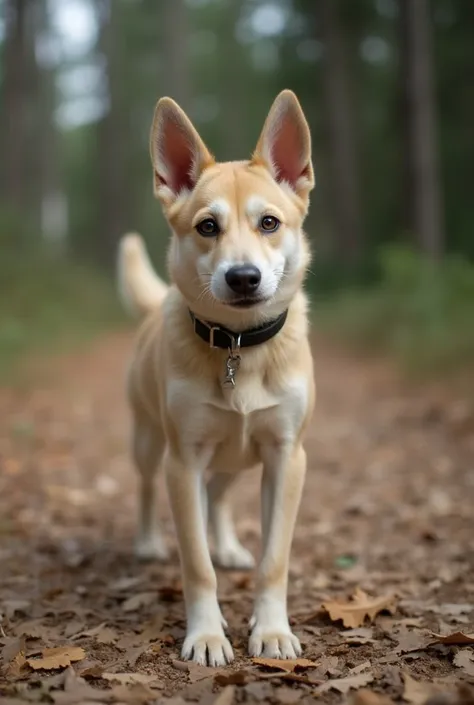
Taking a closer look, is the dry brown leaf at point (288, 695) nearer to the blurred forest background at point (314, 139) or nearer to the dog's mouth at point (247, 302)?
the dog's mouth at point (247, 302)

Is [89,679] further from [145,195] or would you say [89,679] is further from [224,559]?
[145,195]

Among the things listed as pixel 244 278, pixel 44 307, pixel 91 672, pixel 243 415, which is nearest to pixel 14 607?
pixel 91 672

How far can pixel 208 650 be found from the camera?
2.90m

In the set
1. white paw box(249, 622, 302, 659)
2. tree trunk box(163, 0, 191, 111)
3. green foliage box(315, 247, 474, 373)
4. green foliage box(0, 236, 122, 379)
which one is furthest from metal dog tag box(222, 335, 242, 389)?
tree trunk box(163, 0, 191, 111)

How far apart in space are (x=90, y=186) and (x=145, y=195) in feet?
9.75

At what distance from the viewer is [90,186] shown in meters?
27.5

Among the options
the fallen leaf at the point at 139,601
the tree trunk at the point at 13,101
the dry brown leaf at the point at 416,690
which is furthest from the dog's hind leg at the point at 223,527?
the tree trunk at the point at 13,101

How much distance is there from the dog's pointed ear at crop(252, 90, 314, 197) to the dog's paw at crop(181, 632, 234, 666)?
189cm

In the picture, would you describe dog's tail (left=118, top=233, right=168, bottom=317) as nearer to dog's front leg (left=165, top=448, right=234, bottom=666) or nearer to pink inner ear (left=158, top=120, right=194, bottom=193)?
pink inner ear (left=158, top=120, right=194, bottom=193)

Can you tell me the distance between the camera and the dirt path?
104 inches

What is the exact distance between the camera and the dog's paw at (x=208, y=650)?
2.87 m

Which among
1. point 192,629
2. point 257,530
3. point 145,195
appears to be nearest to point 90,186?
point 145,195

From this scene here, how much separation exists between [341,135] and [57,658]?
54.5ft

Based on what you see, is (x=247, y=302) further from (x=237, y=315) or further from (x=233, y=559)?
(x=233, y=559)
